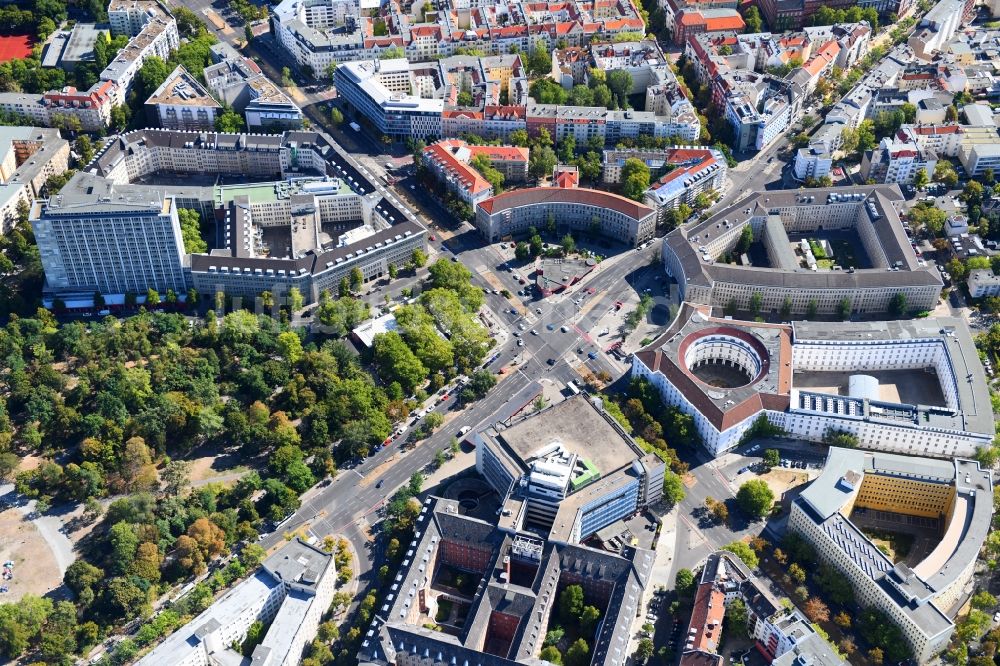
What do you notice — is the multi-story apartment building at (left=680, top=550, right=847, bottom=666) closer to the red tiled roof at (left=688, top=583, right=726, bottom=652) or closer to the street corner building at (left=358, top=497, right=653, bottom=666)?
the red tiled roof at (left=688, top=583, right=726, bottom=652)

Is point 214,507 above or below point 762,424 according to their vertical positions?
below

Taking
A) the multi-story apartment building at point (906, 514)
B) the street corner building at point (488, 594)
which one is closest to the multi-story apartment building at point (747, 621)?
the street corner building at point (488, 594)

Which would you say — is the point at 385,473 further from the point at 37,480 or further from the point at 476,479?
the point at 37,480

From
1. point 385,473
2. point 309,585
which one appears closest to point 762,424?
point 385,473

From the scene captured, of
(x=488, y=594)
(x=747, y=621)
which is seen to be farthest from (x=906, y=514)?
(x=488, y=594)

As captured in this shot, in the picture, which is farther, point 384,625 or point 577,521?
point 577,521

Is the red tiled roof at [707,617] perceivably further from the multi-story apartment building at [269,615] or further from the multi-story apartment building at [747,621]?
the multi-story apartment building at [269,615]
